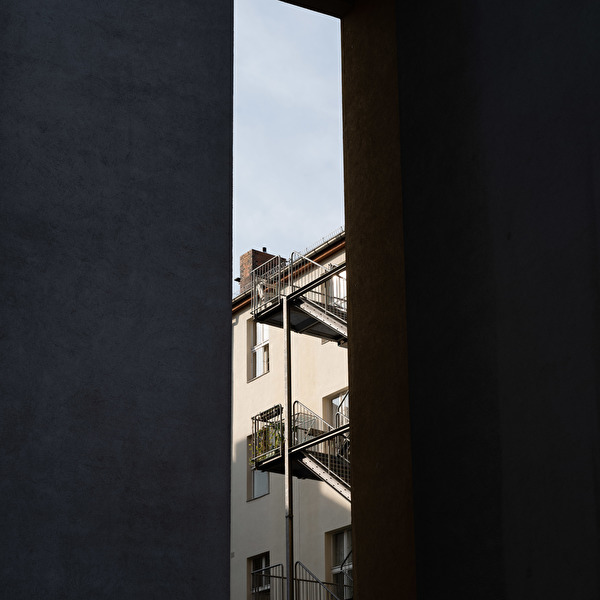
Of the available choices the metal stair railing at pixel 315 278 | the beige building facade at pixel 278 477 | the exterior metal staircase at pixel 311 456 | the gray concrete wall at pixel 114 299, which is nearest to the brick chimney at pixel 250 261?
the beige building facade at pixel 278 477

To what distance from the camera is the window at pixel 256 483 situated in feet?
80.4

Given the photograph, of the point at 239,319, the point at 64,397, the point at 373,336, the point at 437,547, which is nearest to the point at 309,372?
the point at 239,319

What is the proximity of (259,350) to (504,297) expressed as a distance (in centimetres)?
1911

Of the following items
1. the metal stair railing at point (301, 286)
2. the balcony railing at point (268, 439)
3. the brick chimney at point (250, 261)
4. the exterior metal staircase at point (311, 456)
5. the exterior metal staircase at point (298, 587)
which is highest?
the brick chimney at point (250, 261)

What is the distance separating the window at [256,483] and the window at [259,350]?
1.78 meters

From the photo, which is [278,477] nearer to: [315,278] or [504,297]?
[315,278]

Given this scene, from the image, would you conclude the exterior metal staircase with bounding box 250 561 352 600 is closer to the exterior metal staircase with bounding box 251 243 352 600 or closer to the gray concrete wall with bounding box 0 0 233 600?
the exterior metal staircase with bounding box 251 243 352 600

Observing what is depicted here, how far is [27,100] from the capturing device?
21.9 feet

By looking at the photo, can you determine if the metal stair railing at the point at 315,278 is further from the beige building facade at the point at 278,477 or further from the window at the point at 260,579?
the window at the point at 260,579

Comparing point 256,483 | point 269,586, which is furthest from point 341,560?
point 256,483

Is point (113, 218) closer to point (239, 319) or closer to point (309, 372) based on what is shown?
point (309, 372)

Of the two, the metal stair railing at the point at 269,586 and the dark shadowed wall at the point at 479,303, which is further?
the metal stair railing at the point at 269,586

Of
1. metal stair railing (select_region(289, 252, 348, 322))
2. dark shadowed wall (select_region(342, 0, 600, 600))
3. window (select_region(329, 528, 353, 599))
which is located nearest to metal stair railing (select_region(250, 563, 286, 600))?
window (select_region(329, 528, 353, 599))

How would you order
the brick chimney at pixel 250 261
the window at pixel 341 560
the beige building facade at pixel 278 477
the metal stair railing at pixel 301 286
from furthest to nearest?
the brick chimney at pixel 250 261, the beige building facade at pixel 278 477, the window at pixel 341 560, the metal stair railing at pixel 301 286
